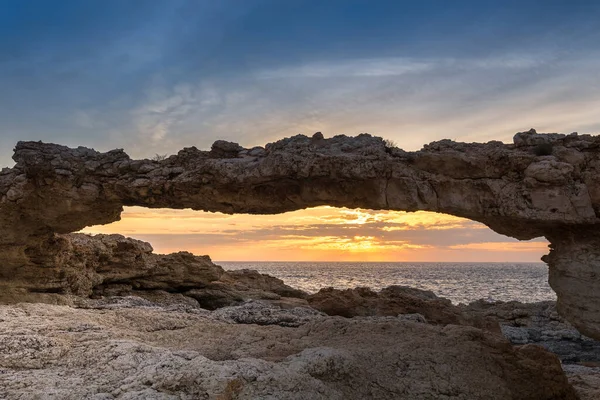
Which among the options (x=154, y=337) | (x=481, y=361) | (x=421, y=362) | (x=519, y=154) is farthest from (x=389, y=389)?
(x=519, y=154)

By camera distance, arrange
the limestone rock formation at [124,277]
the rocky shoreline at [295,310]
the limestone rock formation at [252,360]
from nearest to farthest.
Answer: the limestone rock formation at [252,360] < the rocky shoreline at [295,310] < the limestone rock formation at [124,277]

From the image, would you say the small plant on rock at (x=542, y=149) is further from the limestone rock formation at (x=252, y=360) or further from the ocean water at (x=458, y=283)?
the ocean water at (x=458, y=283)

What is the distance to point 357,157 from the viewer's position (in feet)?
30.0

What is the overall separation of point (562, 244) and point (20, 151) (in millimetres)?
12364

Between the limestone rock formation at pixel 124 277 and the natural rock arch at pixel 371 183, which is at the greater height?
the natural rock arch at pixel 371 183

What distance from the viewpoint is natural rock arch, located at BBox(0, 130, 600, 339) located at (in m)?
8.45

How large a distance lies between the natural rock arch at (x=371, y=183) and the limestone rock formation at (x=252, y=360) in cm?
225

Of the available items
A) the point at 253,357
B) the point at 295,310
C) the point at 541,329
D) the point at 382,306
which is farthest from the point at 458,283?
the point at 253,357

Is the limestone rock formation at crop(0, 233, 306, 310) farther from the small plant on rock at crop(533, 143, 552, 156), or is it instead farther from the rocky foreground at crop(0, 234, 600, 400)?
the small plant on rock at crop(533, 143, 552, 156)

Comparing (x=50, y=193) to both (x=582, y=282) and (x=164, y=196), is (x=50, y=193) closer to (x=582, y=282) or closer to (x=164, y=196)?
(x=164, y=196)

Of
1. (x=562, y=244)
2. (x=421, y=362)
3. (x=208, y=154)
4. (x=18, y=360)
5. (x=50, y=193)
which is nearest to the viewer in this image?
(x=18, y=360)

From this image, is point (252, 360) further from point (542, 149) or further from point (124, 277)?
point (124, 277)

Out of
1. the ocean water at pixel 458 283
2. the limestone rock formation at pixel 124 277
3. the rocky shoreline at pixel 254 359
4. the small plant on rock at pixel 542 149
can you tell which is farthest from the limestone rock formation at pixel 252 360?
the ocean water at pixel 458 283

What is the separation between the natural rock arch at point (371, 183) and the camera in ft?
27.7
